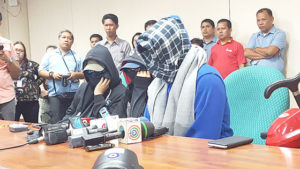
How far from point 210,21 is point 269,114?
9.89 feet

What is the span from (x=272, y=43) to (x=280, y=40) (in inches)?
3.5

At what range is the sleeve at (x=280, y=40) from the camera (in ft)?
11.9

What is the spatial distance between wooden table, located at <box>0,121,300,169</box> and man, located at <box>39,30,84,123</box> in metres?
2.60

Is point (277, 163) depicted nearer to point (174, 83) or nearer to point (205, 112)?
point (205, 112)

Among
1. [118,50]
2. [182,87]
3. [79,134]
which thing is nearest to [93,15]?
[118,50]

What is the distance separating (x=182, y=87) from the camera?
4.75 feet

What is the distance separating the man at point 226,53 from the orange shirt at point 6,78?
233 cm

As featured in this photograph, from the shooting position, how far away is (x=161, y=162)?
0.86 m

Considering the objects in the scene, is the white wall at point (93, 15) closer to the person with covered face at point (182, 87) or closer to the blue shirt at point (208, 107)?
the person with covered face at point (182, 87)

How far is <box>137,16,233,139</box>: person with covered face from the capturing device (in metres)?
1.38

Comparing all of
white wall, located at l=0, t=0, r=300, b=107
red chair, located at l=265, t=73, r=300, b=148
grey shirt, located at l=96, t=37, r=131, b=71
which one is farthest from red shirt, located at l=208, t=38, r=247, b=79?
red chair, located at l=265, t=73, r=300, b=148

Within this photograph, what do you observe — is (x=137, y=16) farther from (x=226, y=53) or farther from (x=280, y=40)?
(x=280, y=40)

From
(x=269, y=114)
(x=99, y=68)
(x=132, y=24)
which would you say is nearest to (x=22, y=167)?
(x=269, y=114)

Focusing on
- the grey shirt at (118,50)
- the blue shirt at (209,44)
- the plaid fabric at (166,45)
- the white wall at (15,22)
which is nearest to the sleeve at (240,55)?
the blue shirt at (209,44)
